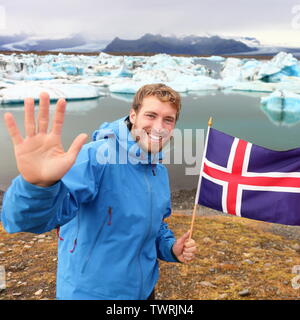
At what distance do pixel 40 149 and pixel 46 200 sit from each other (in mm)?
240

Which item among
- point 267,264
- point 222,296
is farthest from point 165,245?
point 267,264

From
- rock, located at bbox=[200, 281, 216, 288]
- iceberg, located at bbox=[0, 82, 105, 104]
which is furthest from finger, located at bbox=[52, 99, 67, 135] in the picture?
iceberg, located at bbox=[0, 82, 105, 104]

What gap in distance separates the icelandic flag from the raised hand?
1918 mm

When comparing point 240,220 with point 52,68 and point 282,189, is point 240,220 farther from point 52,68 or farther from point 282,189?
point 52,68

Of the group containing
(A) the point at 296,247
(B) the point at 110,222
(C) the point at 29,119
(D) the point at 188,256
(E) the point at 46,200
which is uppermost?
(C) the point at 29,119

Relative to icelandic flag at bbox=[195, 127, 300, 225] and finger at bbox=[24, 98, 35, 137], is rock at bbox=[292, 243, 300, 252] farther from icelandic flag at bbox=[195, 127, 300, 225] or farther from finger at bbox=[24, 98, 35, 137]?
finger at bbox=[24, 98, 35, 137]

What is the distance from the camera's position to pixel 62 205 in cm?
158

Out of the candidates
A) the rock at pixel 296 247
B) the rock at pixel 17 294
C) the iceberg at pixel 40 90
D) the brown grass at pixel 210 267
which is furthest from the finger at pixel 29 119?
the iceberg at pixel 40 90

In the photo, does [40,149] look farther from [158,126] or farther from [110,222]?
[158,126]

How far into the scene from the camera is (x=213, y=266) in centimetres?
495

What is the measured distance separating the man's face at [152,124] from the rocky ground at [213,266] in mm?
2984

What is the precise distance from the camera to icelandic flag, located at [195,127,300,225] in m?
2.87

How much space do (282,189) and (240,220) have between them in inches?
194

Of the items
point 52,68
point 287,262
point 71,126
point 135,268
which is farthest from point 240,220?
point 52,68
